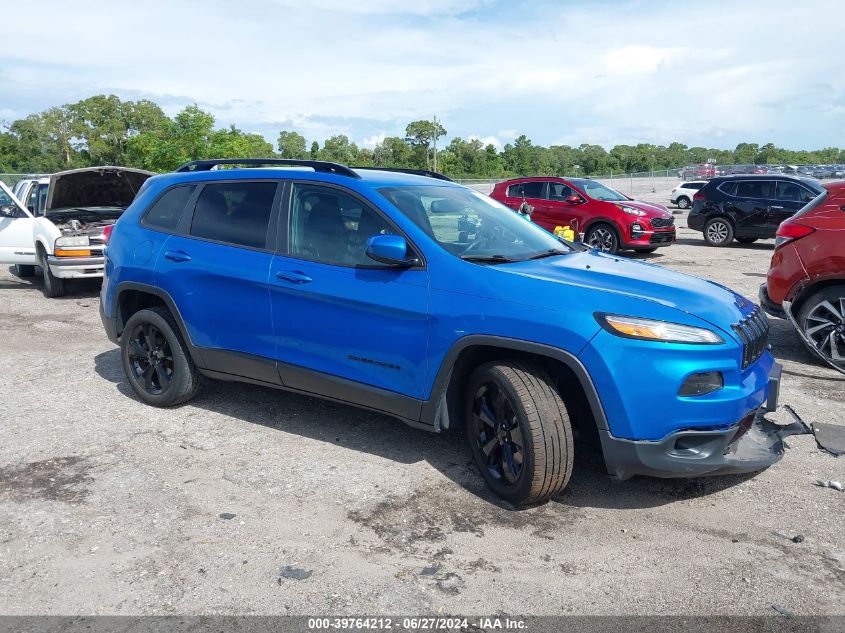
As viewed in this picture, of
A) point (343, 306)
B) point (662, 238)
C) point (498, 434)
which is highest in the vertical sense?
point (662, 238)

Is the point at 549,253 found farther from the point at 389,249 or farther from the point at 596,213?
the point at 596,213

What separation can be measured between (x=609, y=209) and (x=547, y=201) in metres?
1.45

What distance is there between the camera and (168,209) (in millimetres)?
5543

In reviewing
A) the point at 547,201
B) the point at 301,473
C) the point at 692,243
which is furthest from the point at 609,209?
the point at 301,473

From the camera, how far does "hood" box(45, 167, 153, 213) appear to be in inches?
444

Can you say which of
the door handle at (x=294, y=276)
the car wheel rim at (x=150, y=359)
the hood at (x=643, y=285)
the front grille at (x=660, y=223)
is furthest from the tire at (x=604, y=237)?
the door handle at (x=294, y=276)

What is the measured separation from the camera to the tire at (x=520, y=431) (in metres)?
3.69

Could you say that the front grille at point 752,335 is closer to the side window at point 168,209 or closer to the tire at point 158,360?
the tire at point 158,360

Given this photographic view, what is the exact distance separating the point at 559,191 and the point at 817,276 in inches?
373

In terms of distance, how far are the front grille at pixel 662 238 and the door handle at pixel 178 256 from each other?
37.0 feet

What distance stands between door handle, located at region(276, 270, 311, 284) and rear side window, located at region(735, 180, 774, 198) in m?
14.8

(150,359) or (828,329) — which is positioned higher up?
(828,329)

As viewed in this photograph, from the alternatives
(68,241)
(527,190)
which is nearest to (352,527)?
(68,241)

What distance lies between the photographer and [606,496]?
4.10 metres
